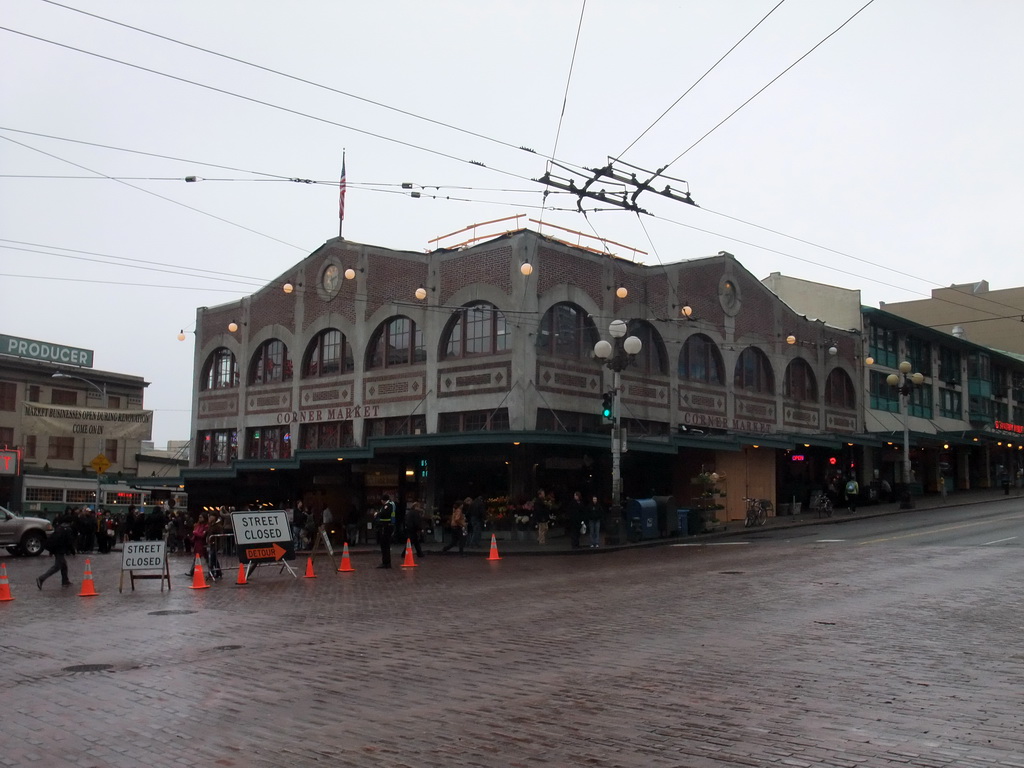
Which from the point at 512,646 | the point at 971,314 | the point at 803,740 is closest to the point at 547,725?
the point at 803,740

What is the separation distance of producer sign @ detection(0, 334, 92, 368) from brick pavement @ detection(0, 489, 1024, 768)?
50.5 meters

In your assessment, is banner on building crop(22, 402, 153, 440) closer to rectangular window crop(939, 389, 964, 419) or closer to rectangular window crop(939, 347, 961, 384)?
rectangular window crop(939, 389, 964, 419)

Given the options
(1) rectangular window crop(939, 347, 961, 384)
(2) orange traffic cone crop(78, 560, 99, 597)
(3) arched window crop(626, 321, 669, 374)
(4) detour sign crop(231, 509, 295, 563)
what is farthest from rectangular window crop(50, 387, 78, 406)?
(1) rectangular window crop(939, 347, 961, 384)

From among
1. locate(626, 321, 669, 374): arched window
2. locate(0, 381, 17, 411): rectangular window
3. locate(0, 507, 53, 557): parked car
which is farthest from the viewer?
locate(0, 381, 17, 411): rectangular window

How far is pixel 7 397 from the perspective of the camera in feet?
190

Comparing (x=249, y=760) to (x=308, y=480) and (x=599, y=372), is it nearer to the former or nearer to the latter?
(x=599, y=372)

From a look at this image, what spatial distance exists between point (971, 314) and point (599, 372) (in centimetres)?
5164

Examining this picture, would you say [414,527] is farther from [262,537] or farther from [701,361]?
[701,361]

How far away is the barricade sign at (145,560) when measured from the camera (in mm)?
19500

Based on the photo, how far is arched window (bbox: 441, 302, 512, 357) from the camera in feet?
105

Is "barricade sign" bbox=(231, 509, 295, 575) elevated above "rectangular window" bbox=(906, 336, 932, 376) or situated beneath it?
situated beneath

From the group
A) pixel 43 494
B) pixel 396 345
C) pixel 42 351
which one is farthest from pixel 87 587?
pixel 42 351

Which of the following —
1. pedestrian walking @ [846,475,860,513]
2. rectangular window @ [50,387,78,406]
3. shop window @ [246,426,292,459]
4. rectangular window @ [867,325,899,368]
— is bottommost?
pedestrian walking @ [846,475,860,513]

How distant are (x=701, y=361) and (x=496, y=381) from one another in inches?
413
